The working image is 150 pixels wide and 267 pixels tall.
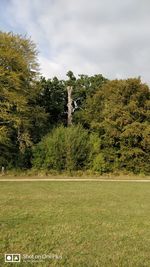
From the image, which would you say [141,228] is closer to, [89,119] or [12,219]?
[12,219]

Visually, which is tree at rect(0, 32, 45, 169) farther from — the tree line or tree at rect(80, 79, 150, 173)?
tree at rect(80, 79, 150, 173)

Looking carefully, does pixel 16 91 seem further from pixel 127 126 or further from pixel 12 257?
pixel 12 257

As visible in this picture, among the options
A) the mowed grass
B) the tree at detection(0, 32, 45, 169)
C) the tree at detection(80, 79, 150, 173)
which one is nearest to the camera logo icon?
the mowed grass

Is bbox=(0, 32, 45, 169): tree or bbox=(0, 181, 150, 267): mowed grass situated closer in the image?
bbox=(0, 181, 150, 267): mowed grass

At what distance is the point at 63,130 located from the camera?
41.8m

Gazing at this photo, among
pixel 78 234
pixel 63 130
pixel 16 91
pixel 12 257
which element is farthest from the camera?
pixel 63 130

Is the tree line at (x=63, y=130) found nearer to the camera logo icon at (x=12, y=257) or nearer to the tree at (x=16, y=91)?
the tree at (x=16, y=91)

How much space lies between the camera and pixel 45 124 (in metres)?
46.2

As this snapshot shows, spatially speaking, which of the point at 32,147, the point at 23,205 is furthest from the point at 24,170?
the point at 23,205

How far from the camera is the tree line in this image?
39.2 m

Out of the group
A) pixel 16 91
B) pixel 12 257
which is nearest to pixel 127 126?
pixel 16 91

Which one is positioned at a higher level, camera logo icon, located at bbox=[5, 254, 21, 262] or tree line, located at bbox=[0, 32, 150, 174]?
tree line, located at bbox=[0, 32, 150, 174]

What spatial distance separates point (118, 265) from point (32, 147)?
35.7 meters

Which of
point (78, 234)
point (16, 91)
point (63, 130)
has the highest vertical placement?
point (16, 91)
